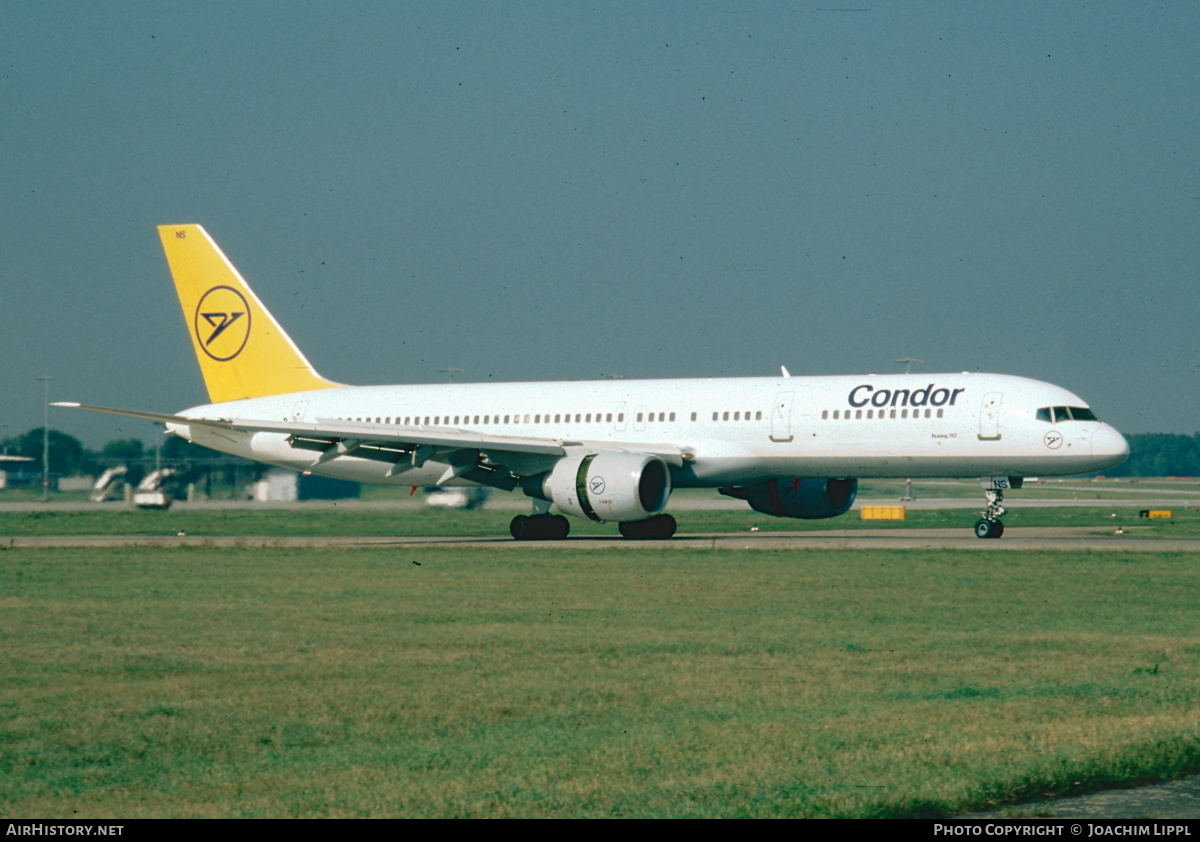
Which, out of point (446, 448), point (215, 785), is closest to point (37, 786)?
point (215, 785)

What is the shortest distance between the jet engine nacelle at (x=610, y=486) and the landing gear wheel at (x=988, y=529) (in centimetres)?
724

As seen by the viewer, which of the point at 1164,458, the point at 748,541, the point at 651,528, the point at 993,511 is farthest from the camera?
the point at 1164,458

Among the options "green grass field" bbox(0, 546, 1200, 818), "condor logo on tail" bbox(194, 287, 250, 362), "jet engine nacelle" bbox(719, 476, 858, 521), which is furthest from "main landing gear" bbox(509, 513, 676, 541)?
"green grass field" bbox(0, 546, 1200, 818)

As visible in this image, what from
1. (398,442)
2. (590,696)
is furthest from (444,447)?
(590,696)

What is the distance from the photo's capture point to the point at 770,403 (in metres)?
36.2

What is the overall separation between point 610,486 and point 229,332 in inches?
629

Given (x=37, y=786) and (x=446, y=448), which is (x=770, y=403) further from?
(x=37, y=786)

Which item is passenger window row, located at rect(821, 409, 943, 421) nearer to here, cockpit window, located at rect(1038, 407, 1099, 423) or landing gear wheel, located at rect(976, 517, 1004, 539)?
cockpit window, located at rect(1038, 407, 1099, 423)

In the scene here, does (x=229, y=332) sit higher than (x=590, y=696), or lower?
higher

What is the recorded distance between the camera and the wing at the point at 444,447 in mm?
35969

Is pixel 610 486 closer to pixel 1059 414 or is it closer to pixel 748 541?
pixel 748 541

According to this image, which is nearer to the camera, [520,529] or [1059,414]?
[1059,414]

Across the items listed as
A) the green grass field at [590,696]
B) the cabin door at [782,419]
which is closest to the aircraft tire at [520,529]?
the cabin door at [782,419]

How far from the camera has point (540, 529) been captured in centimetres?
3750
